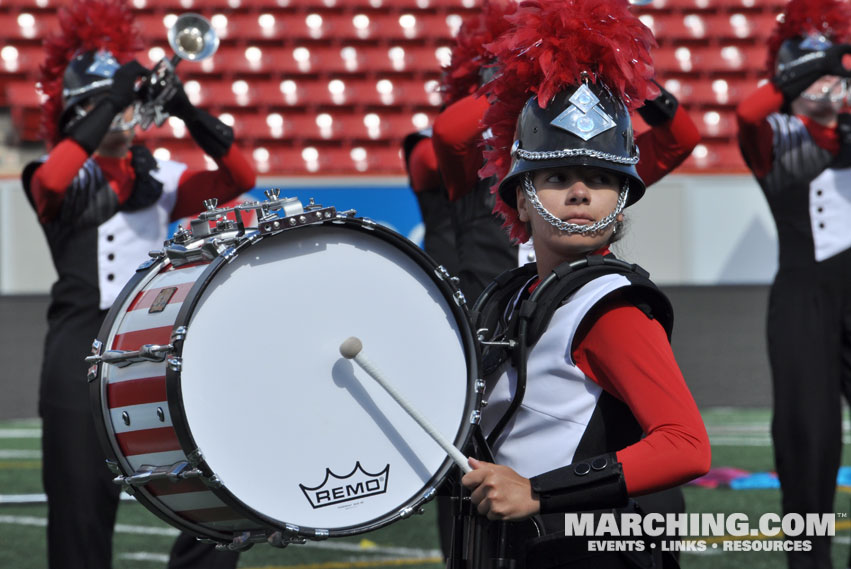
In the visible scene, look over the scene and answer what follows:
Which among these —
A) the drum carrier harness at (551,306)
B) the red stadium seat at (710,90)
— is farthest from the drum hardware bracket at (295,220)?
the red stadium seat at (710,90)

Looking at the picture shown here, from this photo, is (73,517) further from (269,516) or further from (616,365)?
(616,365)

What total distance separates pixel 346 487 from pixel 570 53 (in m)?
0.76

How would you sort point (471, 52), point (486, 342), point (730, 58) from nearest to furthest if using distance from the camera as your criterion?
1. point (486, 342)
2. point (471, 52)
3. point (730, 58)

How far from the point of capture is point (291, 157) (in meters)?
11.0

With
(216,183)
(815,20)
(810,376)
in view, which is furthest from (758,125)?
(216,183)

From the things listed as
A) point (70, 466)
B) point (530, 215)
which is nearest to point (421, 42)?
point (70, 466)

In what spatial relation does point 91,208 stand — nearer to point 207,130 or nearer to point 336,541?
point 207,130

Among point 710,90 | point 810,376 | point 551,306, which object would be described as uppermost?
point 551,306

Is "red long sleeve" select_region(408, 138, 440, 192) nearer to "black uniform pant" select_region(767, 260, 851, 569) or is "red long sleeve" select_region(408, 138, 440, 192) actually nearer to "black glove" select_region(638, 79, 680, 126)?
"black glove" select_region(638, 79, 680, 126)

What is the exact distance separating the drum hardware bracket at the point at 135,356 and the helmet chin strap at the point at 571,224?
23.9 inches

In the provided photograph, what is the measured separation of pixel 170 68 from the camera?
364 centimetres

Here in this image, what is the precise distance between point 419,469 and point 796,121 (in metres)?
2.70

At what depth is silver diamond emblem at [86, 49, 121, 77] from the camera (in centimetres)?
376

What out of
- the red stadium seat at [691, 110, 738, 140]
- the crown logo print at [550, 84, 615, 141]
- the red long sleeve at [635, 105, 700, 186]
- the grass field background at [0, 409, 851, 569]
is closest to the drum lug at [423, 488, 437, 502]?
the crown logo print at [550, 84, 615, 141]
